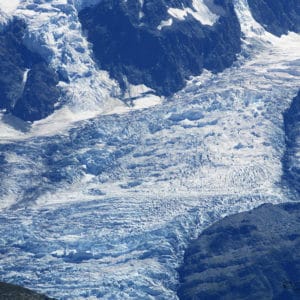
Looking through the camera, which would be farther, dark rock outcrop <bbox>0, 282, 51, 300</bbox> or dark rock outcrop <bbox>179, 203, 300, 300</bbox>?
dark rock outcrop <bbox>179, 203, 300, 300</bbox>

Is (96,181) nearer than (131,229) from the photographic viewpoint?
No

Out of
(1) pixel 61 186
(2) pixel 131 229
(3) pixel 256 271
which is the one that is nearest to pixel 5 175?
(1) pixel 61 186

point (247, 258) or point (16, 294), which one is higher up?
point (16, 294)

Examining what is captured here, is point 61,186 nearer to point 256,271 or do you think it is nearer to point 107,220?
point 107,220

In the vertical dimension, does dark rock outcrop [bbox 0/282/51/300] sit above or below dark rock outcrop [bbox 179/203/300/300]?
above

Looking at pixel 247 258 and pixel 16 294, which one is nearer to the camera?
pixel 16 294

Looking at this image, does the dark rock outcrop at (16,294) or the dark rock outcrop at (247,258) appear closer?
the dark rock outcrop at (16,294)

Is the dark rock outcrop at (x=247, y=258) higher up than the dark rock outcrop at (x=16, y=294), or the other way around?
the dark rock outcrop at (x=16, y=294)
